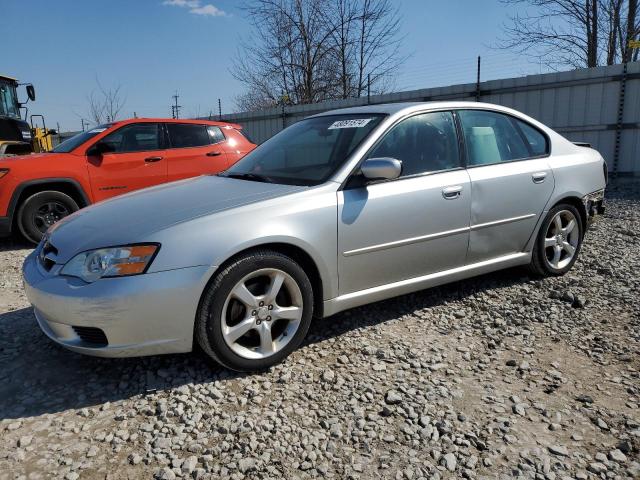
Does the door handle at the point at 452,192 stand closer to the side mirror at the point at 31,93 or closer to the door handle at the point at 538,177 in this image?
the door handle at the point at 538,177

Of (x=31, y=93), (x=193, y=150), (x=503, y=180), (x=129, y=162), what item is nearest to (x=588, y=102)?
(x=503, y=180)

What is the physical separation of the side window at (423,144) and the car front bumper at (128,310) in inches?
59.5

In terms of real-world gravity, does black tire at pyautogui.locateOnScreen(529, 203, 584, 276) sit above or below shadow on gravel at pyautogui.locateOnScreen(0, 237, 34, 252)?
above

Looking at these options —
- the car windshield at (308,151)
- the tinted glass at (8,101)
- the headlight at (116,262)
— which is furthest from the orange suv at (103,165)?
the tinted glass at (8,101)

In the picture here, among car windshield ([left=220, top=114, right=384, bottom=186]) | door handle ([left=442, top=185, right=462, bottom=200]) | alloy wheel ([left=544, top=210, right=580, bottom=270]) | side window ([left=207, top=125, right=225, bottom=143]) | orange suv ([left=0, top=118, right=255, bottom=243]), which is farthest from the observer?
side window ([left=207, top=125, right=225, bottom=143])

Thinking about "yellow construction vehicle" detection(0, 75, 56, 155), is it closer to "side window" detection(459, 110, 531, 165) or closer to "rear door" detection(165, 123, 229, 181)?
"rear door" detection(165, 123, 229, 181)

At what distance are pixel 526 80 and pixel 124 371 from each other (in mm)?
10046

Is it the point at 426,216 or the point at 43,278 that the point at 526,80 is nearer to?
the point at 426,216

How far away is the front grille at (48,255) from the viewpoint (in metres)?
2.81

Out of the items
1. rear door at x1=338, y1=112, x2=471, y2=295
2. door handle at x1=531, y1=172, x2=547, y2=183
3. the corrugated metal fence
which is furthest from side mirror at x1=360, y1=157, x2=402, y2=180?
the corrugated metal fence

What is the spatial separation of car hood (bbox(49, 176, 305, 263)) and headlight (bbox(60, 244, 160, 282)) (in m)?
0.05

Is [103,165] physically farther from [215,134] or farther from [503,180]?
[503,180]

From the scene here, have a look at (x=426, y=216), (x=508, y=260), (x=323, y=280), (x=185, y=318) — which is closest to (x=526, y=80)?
(x=508, y=260)

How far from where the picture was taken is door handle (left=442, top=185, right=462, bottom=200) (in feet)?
11.3
